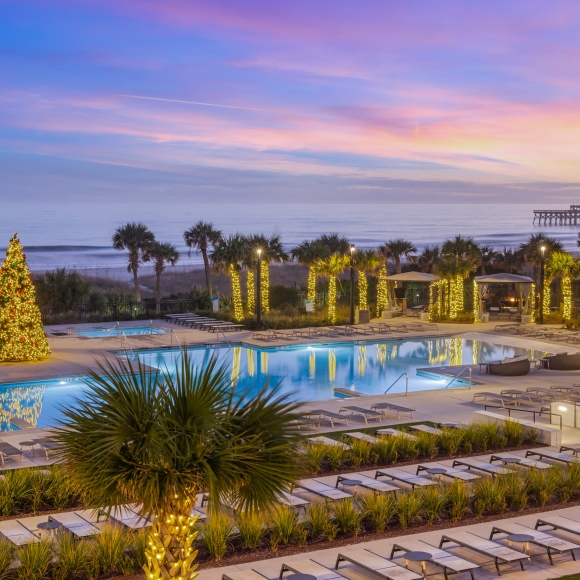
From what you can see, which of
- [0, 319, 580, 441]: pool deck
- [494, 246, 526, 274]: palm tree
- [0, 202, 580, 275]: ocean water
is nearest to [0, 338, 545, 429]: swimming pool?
[0, 319, 580, 441]: pool deck

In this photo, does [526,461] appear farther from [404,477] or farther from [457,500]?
[457,500]

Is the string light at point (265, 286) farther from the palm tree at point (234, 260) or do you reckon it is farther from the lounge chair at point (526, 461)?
the lounge chair at point (526, 461)

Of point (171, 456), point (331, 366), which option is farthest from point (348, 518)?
point (331, 366)

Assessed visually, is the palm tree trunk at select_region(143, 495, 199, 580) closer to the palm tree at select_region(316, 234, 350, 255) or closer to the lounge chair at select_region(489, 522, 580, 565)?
the lounge chair at select_region(489, 522, 580, 565)

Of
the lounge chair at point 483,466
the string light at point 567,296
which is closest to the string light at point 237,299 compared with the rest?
the string light at point 567,296

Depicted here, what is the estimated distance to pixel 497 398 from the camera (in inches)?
774

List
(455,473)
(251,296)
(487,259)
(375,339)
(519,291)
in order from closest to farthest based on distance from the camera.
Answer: (455,473), (375,339), (519,291), (251,296), (487,259)

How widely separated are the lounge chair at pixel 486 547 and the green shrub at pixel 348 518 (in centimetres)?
116

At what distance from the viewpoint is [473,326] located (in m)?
35.2

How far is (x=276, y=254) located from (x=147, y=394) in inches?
1205

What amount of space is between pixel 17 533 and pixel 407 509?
4911mm

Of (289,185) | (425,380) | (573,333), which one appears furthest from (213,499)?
(289,185)

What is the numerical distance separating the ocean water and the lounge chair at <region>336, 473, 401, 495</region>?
271ft

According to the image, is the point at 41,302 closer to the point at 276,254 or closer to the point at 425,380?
the point at 276,254
